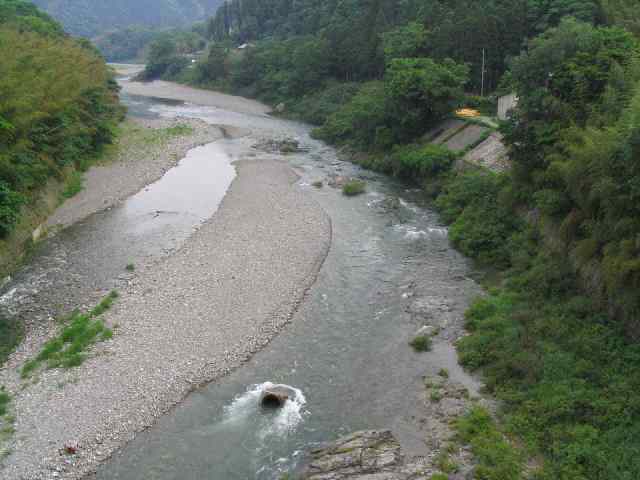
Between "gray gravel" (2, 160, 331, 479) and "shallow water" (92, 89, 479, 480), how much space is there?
2.12ft

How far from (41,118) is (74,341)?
17.8 m

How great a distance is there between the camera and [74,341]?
17531 mm

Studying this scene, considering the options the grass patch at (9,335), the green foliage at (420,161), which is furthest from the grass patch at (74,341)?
the green foliage at (420,161)

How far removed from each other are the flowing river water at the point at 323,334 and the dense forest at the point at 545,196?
1.78m

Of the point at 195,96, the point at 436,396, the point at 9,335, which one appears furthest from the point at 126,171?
the point at 195,96

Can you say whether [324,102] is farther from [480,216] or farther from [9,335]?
[9,335]

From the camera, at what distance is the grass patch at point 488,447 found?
467 inches

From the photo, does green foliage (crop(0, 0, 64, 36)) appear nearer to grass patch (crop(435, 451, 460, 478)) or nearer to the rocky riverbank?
the rocky riverbank

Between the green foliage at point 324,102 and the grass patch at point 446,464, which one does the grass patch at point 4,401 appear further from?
the green foliage at point 324,102

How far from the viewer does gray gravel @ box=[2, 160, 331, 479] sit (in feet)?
45.5

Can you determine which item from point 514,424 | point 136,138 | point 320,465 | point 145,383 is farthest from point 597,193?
point 136,138

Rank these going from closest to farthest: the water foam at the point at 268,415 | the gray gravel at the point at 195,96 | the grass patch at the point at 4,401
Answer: the water foam at the point at 268,415, the grass patch at the point at 4,401, the gray gravel at the point at 195,96

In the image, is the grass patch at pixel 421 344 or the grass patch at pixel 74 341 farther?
the grass patch at pixel 421 344

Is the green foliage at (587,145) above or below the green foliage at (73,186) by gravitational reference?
above
